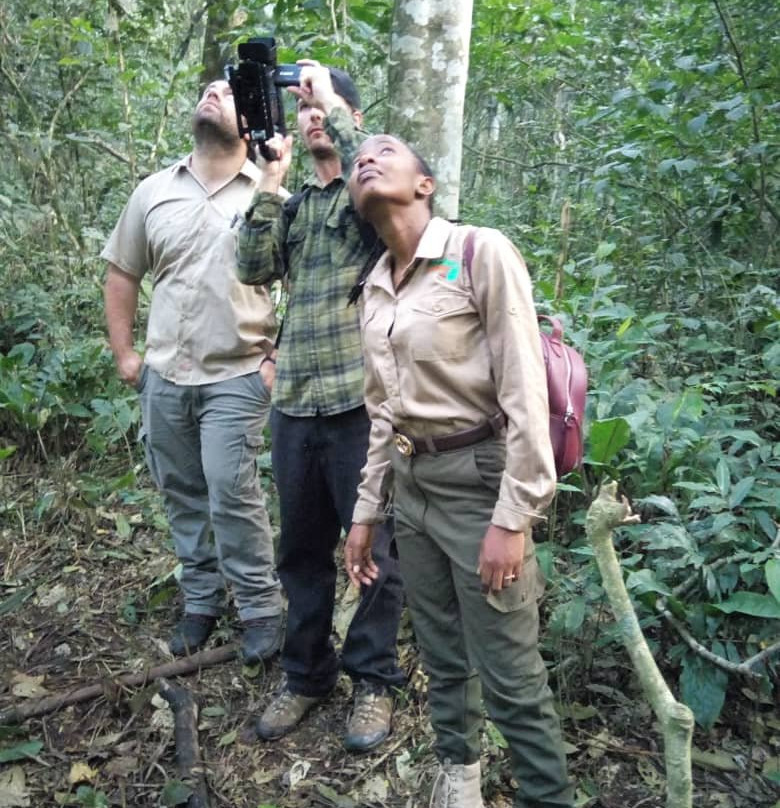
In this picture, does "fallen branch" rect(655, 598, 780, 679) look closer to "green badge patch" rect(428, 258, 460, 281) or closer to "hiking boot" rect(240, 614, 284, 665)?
"green badge patch" rect(428, 258, 460, 281)

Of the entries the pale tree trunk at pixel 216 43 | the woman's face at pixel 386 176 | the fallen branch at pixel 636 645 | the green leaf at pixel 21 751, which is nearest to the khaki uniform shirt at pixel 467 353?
the woman's face at pixel 386 176

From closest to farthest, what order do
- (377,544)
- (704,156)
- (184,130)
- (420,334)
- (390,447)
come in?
(420,334) < (390,447) < (377,544) < (704,156) < (184,130)

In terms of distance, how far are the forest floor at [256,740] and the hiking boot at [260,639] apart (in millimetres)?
62

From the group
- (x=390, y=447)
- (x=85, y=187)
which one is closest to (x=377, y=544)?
(x=390, y=447)

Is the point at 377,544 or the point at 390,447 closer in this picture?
the point at 390,447

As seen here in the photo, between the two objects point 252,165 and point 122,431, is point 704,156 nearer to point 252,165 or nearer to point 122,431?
point 252,165

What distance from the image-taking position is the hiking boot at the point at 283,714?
2900mm

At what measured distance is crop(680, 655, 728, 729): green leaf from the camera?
2.53 m

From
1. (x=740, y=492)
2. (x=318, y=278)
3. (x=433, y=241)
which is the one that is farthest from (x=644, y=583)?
(x=318, y=278)

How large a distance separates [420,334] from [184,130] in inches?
266

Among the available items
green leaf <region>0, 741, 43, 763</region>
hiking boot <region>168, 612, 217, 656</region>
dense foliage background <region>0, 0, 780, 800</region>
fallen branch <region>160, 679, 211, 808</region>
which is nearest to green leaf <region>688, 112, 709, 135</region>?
dense foliage background <region>0, 0, 780, 800</region>

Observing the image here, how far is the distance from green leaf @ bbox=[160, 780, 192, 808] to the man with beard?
68 cm

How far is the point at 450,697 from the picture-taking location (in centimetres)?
229

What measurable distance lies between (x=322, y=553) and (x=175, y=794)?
93 cm
